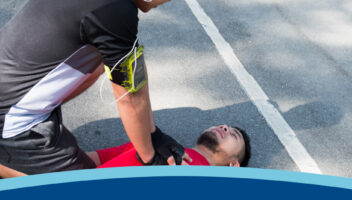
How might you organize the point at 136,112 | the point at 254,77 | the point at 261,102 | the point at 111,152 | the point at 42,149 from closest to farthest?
the point at 136,112 → the point at 42,149 → the point at 111,152 → the point at 261,102 → the point at 254,77

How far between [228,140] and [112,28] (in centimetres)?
172

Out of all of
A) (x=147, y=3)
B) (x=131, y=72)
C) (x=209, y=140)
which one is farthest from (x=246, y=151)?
(x=147, y=3)

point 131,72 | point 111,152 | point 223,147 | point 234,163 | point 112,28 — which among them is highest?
point 112,28

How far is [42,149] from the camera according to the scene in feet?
6.95

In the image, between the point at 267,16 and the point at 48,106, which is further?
the point at 267,16

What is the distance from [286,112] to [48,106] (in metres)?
2.26

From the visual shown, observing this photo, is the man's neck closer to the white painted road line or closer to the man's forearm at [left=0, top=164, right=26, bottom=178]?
the white painted road line

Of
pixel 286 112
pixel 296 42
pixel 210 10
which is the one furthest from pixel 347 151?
pixel 210 10

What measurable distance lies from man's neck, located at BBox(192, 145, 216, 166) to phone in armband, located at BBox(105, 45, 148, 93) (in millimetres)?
1300

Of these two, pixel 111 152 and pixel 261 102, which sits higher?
pixel 111 152

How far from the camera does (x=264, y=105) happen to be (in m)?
3.48

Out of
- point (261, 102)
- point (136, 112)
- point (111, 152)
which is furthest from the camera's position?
point (261, 102)

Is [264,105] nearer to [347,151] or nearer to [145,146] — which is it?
[347,151]

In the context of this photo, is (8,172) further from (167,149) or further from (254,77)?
(254,77)
